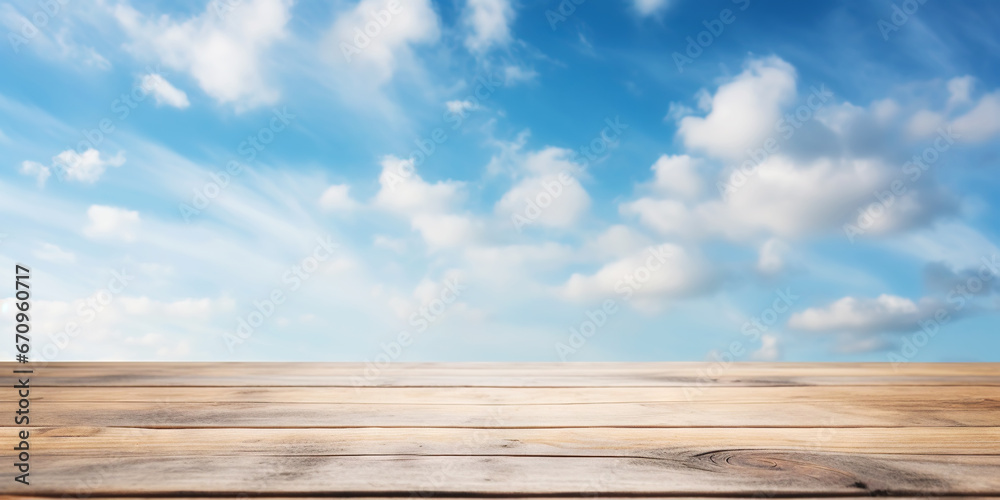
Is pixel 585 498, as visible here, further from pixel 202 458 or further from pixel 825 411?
pixel 825 411

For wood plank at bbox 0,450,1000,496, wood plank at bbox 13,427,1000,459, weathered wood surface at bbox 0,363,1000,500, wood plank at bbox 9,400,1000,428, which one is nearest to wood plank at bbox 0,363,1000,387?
weathered wood surface at bbox 0,363,1000,500

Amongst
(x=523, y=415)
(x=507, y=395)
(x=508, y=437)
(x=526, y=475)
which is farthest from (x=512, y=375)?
(x=526, y=475)

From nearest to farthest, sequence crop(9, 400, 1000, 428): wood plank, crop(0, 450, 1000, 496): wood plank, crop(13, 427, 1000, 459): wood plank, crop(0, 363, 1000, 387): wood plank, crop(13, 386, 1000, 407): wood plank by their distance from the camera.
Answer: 1. crop(0, 450, 1000, 496): wood plank
2. crop(13, 427, 1000, 459): wood plank
3. crop(9, 400, 1000, 428): wood plank
4. crop(13, 386, 1000, 407): wood plank
5. crop(0, 363, 1000, 387): wood plank

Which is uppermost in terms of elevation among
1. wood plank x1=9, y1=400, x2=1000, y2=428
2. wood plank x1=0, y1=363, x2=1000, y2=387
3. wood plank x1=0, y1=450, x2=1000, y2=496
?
wood plank x1=0, y1=363, x2=1000, y2=387

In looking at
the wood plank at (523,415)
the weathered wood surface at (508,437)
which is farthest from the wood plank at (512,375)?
the wood plank at (523,415)

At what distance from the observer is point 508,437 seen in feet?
3.28

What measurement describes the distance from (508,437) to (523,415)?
0.66ft

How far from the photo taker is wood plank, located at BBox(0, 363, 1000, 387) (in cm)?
168

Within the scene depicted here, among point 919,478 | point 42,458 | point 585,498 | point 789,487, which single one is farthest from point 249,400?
point 919,478

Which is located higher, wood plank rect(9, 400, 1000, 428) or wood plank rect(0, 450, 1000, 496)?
wood plank rect(9, 400, 1000, 428)

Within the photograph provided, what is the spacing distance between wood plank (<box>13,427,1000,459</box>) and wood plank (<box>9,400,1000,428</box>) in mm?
54

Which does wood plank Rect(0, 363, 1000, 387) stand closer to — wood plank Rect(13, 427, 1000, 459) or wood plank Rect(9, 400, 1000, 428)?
wood plank Rect(9, 400, 1000, 428)

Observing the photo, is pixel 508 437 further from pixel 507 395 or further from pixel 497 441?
pixel 507 395

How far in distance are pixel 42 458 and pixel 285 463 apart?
37 centimetres
